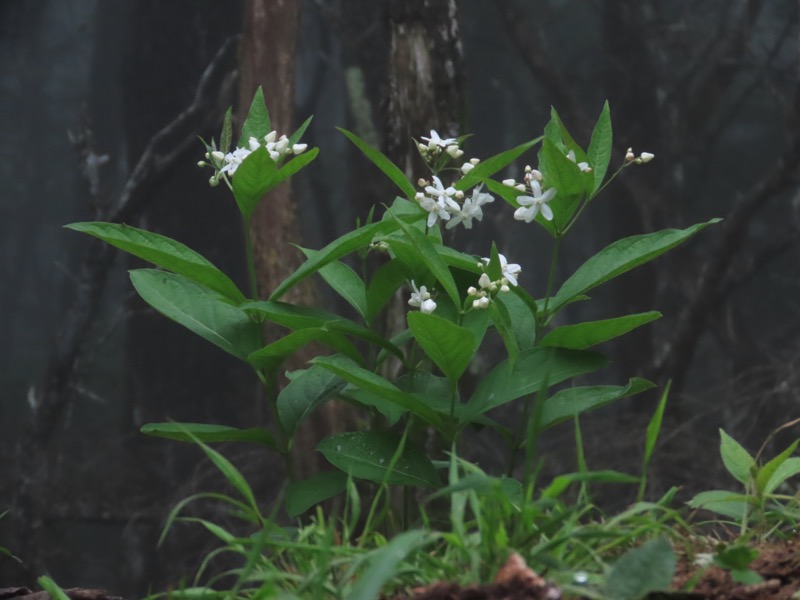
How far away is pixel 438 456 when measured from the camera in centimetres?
139

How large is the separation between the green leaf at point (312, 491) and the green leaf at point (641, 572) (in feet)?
1.01

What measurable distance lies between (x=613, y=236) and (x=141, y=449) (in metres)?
1.44

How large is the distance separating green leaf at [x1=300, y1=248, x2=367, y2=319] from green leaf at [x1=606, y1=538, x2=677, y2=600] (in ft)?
1.26

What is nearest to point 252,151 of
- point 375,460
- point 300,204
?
point 375,460

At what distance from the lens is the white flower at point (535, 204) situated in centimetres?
69

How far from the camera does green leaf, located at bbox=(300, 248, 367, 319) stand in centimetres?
78

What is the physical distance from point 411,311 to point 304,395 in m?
0.15

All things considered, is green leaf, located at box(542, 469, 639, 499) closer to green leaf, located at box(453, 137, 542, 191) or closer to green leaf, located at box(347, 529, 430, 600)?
green leaf, located at box(347, 529, 430, 600)

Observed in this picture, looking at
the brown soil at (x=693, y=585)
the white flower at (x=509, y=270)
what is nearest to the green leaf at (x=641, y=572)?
the brown soil at (x=693, y=585)

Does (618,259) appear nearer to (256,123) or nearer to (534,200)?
(534,200)

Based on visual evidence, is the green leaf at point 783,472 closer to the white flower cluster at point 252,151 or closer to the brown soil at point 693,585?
the brown soil at point 693,585

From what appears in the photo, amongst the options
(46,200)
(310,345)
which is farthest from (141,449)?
(310,345)

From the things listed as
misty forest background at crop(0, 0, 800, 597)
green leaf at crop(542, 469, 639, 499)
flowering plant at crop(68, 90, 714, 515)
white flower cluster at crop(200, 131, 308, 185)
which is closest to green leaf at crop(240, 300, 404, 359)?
flowering plant at crop(68, 90, 714, 515)

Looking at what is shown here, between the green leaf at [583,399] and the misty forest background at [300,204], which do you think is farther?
the misty forest background at [300,204]
